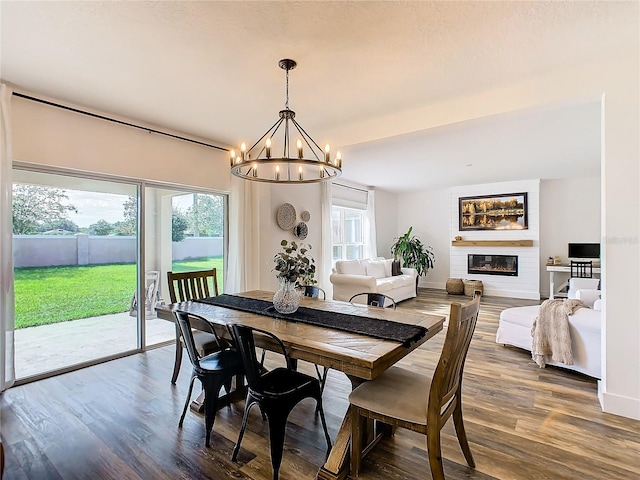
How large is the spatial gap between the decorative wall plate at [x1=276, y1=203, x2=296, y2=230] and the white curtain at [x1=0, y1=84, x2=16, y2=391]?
326 centimetres

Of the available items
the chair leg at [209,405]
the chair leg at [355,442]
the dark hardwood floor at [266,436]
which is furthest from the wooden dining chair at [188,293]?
the chair leg at [355,442]

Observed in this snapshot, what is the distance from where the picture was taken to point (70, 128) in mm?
3182

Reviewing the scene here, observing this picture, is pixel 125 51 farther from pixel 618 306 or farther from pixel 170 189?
pixel 618 306

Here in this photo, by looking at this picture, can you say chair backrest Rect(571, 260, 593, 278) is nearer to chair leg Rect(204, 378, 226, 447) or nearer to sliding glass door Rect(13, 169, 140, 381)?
chair leg Rect(204, 378, 226, 447)

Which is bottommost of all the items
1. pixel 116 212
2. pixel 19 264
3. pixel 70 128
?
pixel 19 264

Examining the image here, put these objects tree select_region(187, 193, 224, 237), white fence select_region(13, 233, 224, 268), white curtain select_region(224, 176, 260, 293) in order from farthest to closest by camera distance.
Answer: white curtain select_region(224, 176, 260, 293)
tree select_region(187, 193, 224, 237)
white fence select_region(13, 233, 224, 268)

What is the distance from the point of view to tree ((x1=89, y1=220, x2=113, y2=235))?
3.50m

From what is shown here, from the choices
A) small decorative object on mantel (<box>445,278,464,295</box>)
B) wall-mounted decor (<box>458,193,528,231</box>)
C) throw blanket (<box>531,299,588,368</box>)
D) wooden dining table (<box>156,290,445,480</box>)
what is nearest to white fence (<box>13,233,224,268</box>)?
wooden dining table (<box>156,290,445,480</box>)

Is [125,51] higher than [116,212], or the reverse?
[125,51]

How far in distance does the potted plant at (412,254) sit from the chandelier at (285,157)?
338 cm

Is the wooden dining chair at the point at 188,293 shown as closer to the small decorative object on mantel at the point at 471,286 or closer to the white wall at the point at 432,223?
the small decorative object on mantel at the point at 471,286

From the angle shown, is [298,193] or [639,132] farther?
[298,193]

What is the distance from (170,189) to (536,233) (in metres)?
7.15

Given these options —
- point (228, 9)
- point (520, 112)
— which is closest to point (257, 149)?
point (228, 9)
